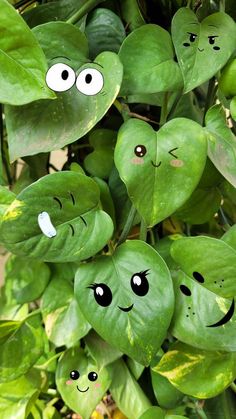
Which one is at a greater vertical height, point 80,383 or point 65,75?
point 65,75

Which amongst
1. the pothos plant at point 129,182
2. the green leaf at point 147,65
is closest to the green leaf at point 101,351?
the pothos plant at point 129,182

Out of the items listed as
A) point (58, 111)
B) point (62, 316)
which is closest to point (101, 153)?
point (58, 111)

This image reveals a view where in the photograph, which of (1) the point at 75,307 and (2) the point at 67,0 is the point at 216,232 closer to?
(1) the point at 75,307

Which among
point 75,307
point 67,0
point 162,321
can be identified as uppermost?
point 67,0

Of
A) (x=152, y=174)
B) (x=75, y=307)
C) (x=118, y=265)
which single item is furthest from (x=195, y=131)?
(x=75, y=307)

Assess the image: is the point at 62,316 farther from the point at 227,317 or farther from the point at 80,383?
the point at 227,317

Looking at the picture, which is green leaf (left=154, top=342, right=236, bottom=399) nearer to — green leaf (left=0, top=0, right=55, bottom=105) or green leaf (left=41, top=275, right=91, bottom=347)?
green leaf (left=41, top=275, right=91, bottom=347)
